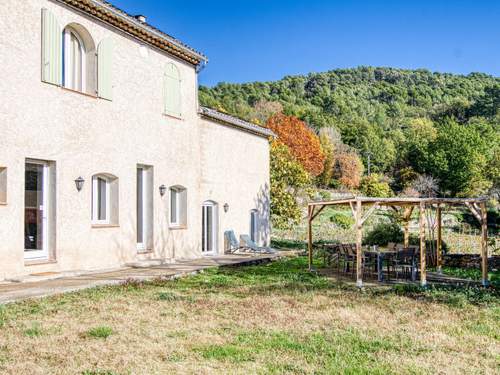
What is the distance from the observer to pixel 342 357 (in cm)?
645

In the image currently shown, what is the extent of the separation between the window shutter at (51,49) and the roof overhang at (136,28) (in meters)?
0.66

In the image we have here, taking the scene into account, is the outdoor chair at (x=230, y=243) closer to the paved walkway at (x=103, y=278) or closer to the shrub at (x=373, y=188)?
the paved walkway at (x=103, y=278)

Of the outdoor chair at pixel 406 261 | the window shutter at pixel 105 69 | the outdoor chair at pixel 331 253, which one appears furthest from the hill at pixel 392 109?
the outdoor chair at pixel 406 261

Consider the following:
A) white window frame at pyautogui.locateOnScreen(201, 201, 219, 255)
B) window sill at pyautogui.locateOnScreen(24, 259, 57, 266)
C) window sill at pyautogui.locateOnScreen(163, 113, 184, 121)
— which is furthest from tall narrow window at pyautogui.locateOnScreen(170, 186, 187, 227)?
window sill at pyautogui.locateOnScreen(24, 259, 57, 266)

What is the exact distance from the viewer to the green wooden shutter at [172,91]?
56.4ft

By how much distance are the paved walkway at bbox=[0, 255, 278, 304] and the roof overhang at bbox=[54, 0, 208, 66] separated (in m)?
6.94

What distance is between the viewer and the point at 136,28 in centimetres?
1561

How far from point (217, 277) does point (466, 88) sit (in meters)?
93.4

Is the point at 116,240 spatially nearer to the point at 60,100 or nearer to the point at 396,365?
the point at 60,100

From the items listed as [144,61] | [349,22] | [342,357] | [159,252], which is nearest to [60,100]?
[144,61]

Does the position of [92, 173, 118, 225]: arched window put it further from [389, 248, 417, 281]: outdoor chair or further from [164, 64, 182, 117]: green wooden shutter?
[389, 248, 417, 281]: outdoor chair

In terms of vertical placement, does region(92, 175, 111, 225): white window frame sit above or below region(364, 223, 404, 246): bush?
above

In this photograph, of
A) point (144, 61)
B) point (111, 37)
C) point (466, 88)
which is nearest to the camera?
point (111, 37)

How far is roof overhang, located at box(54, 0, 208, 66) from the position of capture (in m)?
13.8
